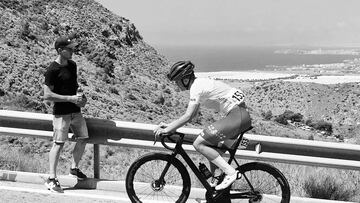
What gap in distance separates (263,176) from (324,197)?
4.93 feet

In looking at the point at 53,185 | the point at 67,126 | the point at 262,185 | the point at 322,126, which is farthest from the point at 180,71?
the point at 322,126

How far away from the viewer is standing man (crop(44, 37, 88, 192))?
244 inches

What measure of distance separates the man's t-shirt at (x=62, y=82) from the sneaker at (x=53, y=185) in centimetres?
86

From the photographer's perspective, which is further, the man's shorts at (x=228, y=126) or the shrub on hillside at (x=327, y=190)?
the shrub on hillside at (x=327, y=190)

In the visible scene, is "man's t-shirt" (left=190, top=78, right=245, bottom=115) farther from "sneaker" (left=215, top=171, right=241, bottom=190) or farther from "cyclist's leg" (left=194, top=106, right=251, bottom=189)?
"sneaker" (left=215, top=171, right=241, bottom=190)

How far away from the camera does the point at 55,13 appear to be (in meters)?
54.0

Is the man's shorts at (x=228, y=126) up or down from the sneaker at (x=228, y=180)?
up

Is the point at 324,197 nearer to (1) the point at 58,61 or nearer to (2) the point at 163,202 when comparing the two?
(2) the point at 163,202

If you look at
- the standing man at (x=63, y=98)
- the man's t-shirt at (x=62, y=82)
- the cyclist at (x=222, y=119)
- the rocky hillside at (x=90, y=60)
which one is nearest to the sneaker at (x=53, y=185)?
the standing man at (x=63, y=98)

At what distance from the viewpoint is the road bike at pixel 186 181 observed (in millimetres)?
5512

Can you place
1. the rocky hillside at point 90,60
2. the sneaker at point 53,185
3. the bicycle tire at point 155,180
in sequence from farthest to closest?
the rocky hillside at point 90,60 → the sneaker at point 53,185 → the bicycle tire at point 155,180

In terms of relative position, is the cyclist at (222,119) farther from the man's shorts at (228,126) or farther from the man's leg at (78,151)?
the man's leg at (78,151)

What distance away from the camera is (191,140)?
6504mm

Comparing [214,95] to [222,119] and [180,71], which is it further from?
[180,71]
